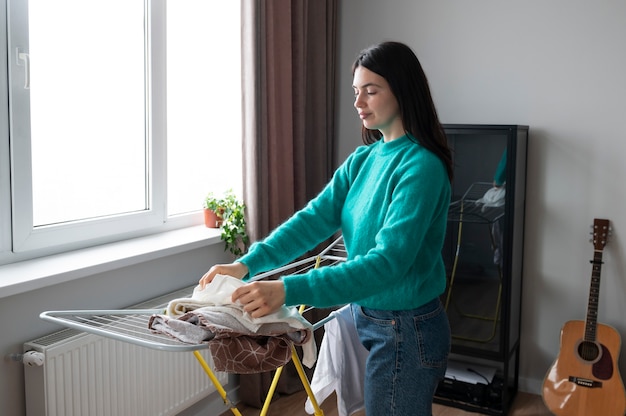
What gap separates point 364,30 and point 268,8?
806 millimetres

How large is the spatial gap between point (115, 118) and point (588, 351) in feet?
6.97

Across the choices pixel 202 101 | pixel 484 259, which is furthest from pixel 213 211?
pixel 484 259

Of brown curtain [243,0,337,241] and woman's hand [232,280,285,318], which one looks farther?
brown curtain [243,0,337,241]

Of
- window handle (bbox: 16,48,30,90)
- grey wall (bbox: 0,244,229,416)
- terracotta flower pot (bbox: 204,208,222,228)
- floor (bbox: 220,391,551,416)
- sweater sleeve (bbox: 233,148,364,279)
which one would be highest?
window handle (bbox: 16,48,30,90)

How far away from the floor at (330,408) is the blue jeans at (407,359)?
1428mm

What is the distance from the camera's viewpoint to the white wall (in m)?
2.91

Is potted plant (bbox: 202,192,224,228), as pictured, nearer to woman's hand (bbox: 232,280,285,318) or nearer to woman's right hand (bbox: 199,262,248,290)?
woman's right hand (bbox: 199,262,248,290)

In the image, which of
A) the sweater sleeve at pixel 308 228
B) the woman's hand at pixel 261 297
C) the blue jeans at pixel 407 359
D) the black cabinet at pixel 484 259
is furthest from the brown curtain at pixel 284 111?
the woman's hand at pixel 261 297

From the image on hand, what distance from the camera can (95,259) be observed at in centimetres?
217

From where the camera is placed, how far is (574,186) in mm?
3002

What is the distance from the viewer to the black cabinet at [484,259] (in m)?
2.88

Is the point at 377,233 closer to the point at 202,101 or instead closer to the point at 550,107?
the point at 202,101

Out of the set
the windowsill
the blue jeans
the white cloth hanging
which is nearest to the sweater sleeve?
the blue jeans

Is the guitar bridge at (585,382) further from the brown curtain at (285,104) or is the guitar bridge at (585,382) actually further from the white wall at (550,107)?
the brown curtain at (285,104)
